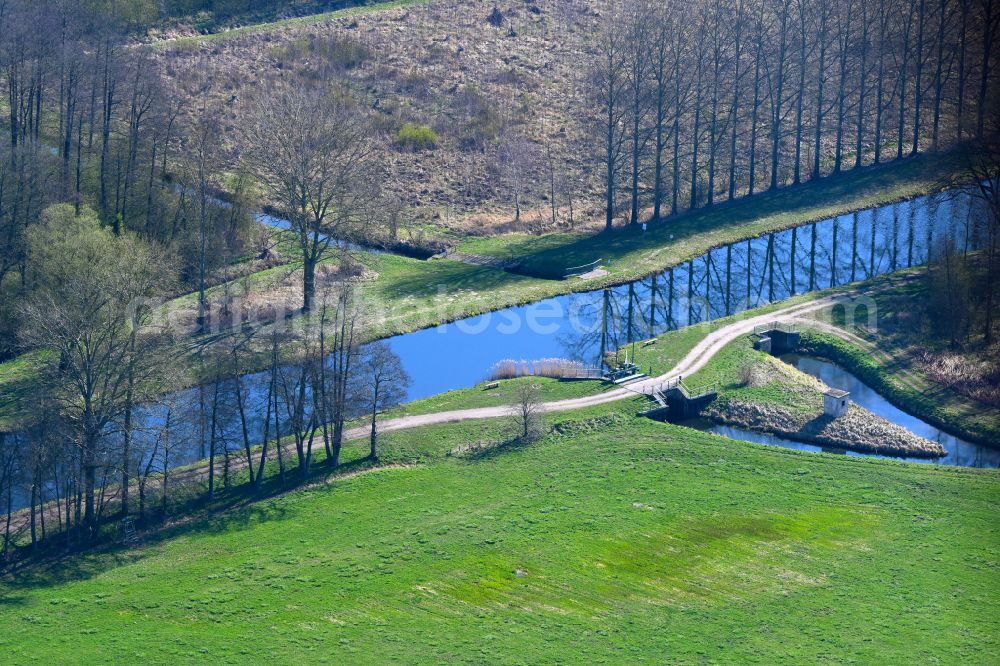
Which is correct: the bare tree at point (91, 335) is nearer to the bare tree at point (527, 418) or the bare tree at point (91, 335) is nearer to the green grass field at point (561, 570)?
the green grass field at point (561, 570)

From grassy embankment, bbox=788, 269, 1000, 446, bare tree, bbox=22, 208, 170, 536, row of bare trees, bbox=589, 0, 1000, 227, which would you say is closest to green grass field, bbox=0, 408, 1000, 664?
bare tree, bbox=22, 208, 170, 536

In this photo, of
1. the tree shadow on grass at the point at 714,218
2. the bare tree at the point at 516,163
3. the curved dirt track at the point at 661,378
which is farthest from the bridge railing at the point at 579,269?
the curved dirt track at the point at 661,378

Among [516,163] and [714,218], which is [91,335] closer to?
[516,163]

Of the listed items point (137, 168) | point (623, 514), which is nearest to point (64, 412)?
point (623, 514)

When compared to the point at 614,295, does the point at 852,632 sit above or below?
below

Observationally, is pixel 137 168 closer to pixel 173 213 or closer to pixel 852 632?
pixel 173 213

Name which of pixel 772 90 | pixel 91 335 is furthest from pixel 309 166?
pixel 772 90
